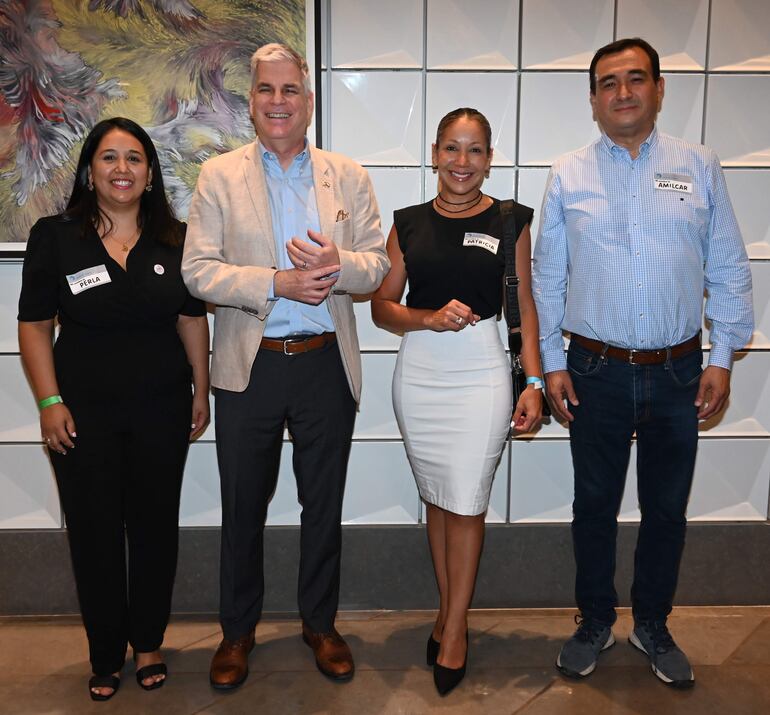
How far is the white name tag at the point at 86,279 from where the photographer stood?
Answer: 7.63 feet

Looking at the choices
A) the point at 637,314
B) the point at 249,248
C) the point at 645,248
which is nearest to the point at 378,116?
the point at 249,248

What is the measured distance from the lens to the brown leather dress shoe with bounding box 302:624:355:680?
262 cm

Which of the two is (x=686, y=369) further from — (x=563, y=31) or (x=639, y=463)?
(x=563, y=31)

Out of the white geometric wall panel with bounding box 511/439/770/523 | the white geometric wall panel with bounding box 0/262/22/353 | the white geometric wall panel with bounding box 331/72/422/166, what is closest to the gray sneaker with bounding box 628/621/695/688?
the white geometric wall panel with bounding box 511/439/770/523

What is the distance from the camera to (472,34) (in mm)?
2916

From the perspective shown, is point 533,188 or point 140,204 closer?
point 140,204

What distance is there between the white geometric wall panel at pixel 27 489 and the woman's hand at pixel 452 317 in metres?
1.79

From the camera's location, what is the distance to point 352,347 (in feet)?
8.38

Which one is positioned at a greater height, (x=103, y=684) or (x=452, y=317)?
(x=452, y=317)

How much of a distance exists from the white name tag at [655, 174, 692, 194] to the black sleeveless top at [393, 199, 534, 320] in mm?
442

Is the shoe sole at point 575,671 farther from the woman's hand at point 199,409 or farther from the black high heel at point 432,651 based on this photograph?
the woman's hand at point 199,409

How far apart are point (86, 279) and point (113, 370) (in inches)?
11.7

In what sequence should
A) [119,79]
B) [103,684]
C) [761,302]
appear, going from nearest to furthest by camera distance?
1. [103,684]
2. [119,79]
3. [761,302]

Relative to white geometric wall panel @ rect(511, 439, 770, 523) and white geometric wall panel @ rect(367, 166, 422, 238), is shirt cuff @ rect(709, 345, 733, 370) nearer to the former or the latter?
white geometric wall panel @ rect(511, 439, 770, 523)
